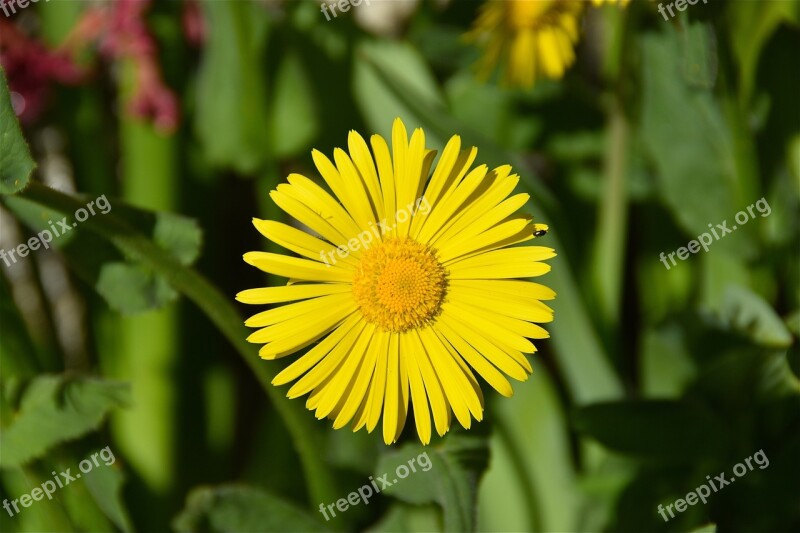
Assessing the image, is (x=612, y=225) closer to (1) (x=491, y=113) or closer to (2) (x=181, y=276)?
(1) (x=491, y=113)

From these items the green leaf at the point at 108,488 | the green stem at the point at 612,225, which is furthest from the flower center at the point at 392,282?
the green stem at the point at 612,225

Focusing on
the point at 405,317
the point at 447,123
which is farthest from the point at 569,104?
the point at 405,317

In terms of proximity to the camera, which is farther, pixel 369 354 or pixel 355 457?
pixel 355 457

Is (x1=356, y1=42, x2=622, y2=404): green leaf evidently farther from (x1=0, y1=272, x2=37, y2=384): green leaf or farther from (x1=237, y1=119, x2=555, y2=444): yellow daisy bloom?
(x1=0, y1=272, x2=37, y2=384): green leaf

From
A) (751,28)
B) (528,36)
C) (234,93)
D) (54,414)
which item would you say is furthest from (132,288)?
(751,28)

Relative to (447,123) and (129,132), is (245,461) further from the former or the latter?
(447,123)

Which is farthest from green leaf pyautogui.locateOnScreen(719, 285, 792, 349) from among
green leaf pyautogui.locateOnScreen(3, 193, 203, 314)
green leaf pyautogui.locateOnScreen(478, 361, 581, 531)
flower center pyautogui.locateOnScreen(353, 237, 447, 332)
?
green leaf pyautogui.locateOnScreen(3, 193, 203, 314)
